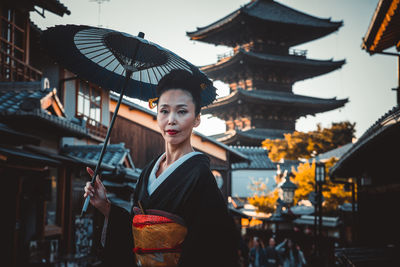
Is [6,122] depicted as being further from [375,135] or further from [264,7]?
[264,7]

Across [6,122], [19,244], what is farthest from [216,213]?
[19,244]

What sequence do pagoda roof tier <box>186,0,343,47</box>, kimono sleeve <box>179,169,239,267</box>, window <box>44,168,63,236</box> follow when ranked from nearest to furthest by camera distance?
kimono sleeve <box>179,169,239,267</box>
window <box>44,168,63,236</box>
pagoda roof tier <box>186,0,343,47</box>

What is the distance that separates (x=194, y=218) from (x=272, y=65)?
3332 centimetres

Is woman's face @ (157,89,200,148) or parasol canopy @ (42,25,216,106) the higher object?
parasol canopy @ (42,25,216,106)

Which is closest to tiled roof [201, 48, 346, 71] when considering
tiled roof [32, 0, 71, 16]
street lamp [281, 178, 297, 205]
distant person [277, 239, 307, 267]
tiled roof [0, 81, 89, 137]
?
street lamp [281, 178, 297, 205]

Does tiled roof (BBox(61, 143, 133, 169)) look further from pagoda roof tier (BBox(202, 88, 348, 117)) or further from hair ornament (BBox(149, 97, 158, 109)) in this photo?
pagoda roof tier (BBox(202, 88, 348, 117))

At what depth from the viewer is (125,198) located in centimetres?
1455

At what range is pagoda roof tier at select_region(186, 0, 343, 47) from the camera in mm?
34500

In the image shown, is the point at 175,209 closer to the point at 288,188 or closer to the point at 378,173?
the point at 378,173

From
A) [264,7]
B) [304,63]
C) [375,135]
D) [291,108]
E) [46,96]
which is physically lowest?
[375,135]

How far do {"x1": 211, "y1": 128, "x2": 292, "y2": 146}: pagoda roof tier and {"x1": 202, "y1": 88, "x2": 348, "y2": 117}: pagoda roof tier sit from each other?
7.08 feet

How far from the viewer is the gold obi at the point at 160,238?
2.71 meters

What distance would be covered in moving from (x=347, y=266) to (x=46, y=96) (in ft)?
23.7

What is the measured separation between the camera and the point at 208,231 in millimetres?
2664
